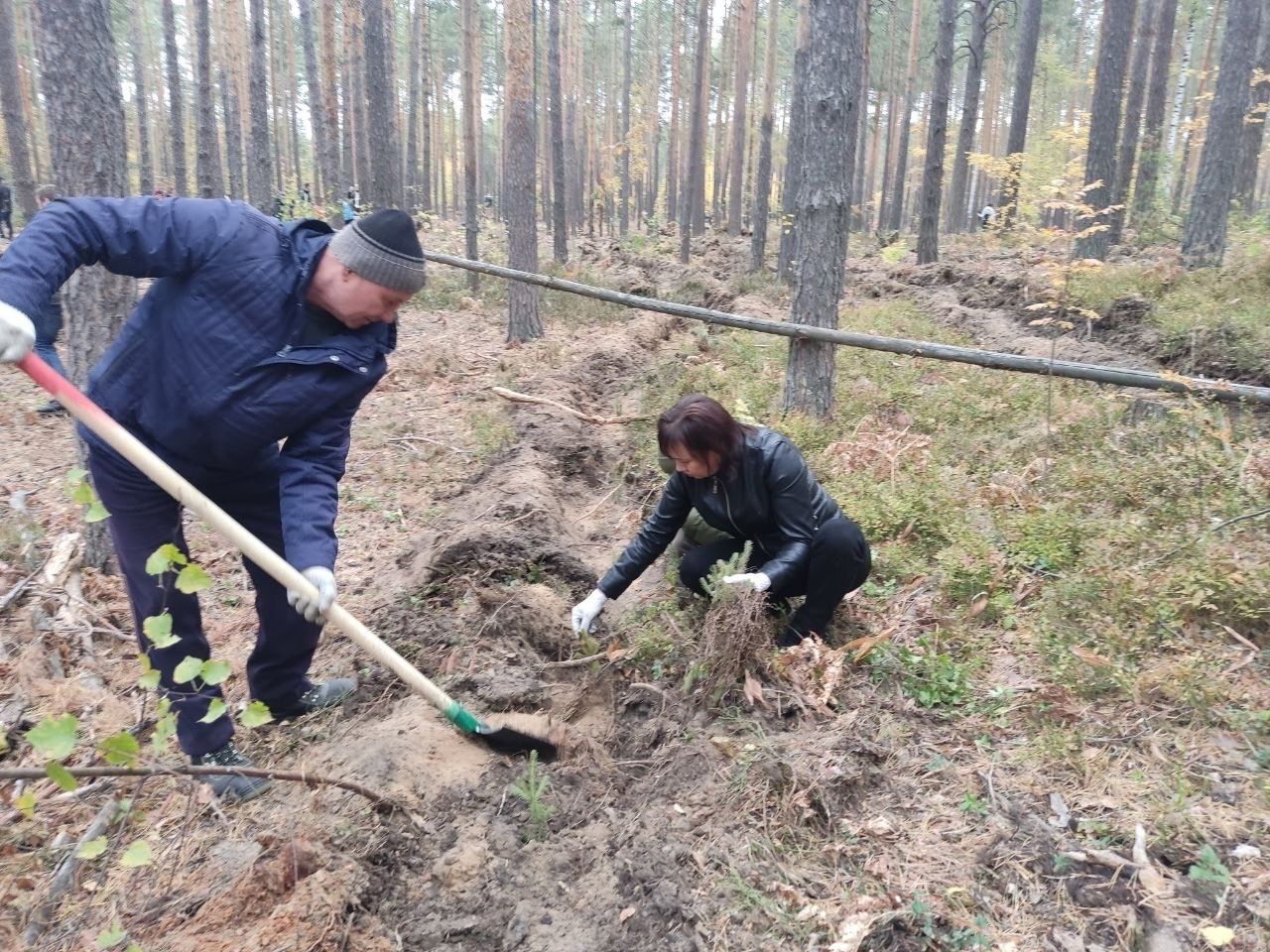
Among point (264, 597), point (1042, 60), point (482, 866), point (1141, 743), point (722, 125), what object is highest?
point (1042, 60)

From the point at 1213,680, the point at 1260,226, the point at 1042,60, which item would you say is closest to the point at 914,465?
the point at 1213,680

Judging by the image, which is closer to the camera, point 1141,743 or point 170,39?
point 1141,743

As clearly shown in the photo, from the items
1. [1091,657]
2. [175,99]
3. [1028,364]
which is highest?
[175,99]

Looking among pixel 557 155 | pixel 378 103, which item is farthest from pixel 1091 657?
pixel 557 155

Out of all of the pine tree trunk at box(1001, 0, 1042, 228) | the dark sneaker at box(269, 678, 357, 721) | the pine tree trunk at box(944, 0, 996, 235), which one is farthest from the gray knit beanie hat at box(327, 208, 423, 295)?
the pine tree trunk at box(1001, 0, 1042, 228)

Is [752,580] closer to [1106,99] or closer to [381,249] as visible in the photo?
[381,249]

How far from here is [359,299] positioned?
8.30ft

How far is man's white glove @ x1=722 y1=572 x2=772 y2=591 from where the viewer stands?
10.8 ft

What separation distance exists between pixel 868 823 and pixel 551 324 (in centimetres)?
989

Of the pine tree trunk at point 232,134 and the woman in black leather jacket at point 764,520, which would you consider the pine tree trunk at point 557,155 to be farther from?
the woman in black leather jacket at point 764,520

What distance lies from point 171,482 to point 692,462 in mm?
1940

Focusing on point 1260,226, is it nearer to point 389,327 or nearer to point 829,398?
point 829,398

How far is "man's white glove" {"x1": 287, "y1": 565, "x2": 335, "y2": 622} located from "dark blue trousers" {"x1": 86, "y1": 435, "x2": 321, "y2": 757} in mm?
425

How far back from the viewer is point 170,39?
20.2 metres
